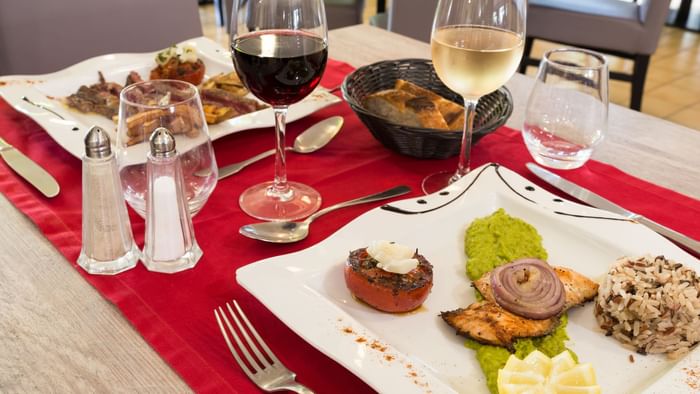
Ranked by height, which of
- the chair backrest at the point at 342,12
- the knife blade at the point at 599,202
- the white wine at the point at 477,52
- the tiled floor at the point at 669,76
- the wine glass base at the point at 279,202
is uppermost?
the white wine at the point at 477,52

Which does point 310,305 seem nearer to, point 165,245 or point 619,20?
point 165,245

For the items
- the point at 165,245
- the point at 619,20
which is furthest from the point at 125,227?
the point at 619,20

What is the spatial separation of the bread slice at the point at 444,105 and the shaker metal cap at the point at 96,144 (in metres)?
0.60

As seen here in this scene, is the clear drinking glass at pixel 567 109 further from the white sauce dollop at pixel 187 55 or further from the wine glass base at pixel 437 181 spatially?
the white sauce dollop at pixel 187 55

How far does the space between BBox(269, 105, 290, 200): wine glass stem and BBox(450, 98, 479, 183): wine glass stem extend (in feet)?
0.92

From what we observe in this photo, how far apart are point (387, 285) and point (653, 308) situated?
30cm

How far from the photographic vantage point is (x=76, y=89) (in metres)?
1.38

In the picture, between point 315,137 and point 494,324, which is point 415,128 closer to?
point 315,137

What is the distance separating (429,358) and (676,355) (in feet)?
0.91

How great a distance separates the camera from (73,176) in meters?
1.11

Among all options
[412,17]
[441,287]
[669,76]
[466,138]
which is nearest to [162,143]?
[441,287]

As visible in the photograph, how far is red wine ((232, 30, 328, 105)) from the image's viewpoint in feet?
3.09

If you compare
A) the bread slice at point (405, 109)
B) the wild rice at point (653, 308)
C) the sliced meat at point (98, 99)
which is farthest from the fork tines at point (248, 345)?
the sliced meat at point (98, 99)

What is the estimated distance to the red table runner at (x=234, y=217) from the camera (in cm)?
75
